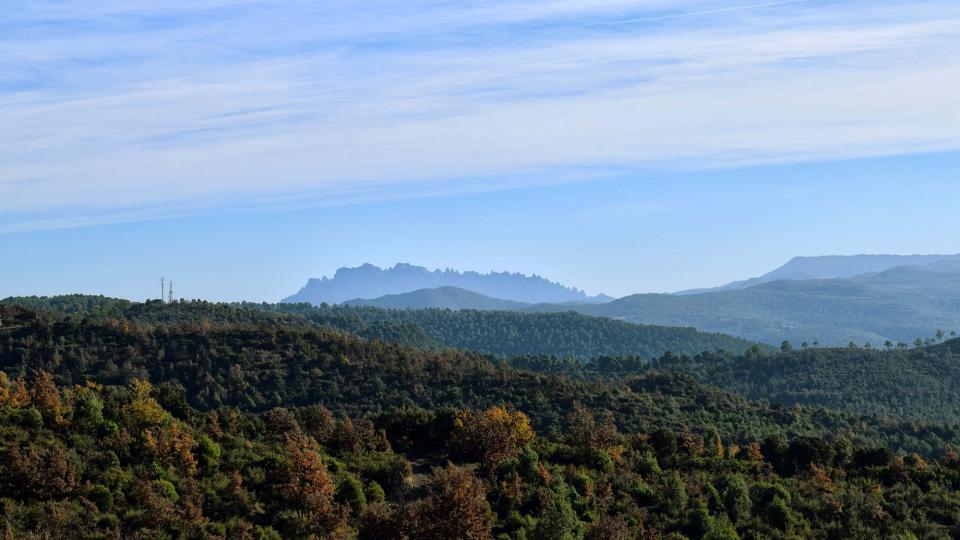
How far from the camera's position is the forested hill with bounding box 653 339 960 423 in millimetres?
149500

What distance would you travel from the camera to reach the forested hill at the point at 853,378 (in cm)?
14950

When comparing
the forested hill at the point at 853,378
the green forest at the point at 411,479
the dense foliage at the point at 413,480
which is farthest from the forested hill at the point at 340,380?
the dense foliage at the point at 413,480

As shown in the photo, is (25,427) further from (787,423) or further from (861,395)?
(861,395)

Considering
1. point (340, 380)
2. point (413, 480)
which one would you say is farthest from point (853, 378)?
point (413, 480)

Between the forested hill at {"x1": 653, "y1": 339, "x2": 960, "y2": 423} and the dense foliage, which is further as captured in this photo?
the forested hill at {"x1": 653, "y1": 339, "x2": 960, "y2": 423}

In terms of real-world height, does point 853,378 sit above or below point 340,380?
below

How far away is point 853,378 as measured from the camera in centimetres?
16188

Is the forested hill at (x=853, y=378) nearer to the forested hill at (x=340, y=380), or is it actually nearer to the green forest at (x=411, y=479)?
the forested hill at (x=340, y=380)

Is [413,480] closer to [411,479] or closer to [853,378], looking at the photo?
[411,479]

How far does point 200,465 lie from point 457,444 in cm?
1269

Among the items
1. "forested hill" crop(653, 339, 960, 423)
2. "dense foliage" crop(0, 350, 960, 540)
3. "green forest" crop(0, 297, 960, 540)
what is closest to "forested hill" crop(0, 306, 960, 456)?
"green forest" crop(0, 297, 960, 540)

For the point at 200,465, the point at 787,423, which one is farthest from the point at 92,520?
the point at 787,423

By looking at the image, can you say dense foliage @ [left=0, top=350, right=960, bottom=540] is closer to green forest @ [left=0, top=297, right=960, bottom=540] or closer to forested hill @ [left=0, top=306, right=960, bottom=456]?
green forest @ [left=0, top=297, right=960, bottom=540]

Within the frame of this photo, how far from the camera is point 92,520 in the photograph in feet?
115
